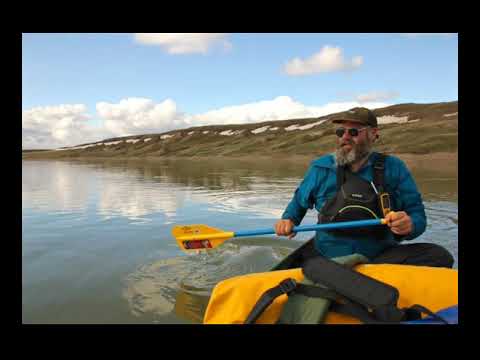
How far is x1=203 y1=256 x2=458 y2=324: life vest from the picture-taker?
2.05 metres

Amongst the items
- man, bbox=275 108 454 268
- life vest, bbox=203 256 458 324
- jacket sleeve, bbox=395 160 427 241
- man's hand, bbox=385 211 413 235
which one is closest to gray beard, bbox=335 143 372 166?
man, bbox=275 108 454 268

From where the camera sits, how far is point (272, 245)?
520 centimetres

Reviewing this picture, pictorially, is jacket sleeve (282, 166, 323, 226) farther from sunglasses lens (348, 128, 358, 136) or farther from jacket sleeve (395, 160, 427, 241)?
jacket sleeve (395, 160, 427, 241)

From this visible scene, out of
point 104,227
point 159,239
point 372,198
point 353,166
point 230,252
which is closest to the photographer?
point 372,198

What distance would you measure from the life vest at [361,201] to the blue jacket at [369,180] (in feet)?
0.15

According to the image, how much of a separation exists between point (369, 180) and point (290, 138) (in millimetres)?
44707

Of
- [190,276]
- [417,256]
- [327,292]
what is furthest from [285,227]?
[190,276]

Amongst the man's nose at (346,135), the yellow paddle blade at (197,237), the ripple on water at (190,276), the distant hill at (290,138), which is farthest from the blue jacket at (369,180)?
the distant hill at (290,138)

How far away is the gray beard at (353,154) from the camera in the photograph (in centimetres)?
303
